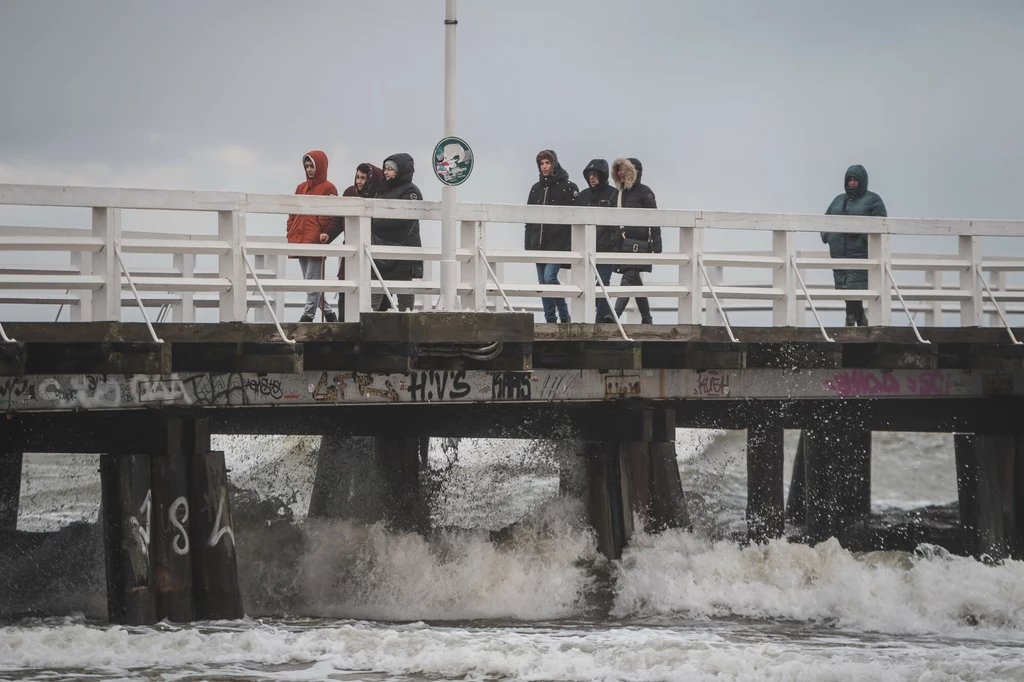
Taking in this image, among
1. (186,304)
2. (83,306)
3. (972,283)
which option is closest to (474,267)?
(83,306)

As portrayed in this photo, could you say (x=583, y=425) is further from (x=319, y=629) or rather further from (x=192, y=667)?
(x=192, y=667)

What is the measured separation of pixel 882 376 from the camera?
55.3 feet

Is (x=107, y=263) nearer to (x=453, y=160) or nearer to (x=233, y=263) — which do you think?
(x=233, y=263)

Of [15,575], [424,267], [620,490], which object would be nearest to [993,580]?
[620,490]

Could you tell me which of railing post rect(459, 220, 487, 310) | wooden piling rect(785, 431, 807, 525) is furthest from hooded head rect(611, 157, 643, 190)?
wooden piling rect(785, 431, 807, 525)

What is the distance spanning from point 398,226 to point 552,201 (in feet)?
7.21

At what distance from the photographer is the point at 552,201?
51.1ft

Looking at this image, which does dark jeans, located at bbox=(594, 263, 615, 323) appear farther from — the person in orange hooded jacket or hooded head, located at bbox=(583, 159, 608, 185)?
the person in orange hooded jacket

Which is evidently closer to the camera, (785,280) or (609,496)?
(785,280)

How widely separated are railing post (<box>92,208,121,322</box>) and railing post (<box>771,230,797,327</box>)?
7.16 m

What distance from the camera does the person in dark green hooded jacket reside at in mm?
16969

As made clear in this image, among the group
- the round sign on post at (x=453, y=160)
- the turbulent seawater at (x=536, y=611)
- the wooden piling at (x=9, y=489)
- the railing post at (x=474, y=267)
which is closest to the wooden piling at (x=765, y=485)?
the turbulent seawater at (x=536, y=611)

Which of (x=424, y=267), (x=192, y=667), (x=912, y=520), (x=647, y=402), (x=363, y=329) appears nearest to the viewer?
(x=192, y=667)

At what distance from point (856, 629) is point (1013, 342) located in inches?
167
